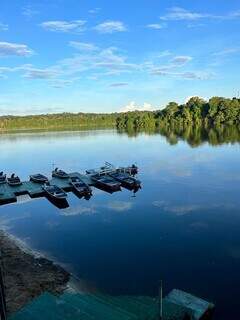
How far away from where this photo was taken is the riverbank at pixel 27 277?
24.7m

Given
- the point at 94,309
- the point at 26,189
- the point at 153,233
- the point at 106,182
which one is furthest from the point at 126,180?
the point at 94,309

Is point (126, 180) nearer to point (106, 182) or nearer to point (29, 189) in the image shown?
point (106, 182)

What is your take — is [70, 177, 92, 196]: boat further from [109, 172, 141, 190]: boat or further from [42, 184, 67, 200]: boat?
[109, 172, 141, 190]: boat

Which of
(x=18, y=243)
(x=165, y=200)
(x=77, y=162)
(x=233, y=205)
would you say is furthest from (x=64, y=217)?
(x=77, y=162)

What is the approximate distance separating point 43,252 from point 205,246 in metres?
14.8

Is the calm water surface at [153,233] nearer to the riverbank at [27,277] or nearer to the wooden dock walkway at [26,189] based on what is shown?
the wooden dock walkway at [26,189]

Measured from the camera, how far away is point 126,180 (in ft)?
204

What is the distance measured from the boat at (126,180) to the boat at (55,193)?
1159cm

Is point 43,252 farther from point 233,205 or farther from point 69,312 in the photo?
point 233,205

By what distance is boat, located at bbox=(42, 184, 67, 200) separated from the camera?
53.2m

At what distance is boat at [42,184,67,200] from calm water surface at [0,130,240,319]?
1654 millimetres

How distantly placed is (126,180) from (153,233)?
2445 centimetres

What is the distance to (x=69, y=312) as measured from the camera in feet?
55.1

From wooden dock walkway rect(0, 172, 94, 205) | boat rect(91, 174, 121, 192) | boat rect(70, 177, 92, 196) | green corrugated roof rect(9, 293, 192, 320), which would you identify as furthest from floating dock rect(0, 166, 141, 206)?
green corrugated roof rect(9, 293, 192, 320)
